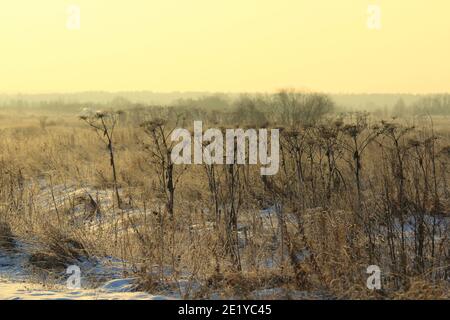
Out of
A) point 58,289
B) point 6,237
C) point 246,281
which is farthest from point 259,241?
point 6,237

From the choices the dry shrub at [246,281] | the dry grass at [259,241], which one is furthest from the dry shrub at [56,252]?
the dry shrub at [246,281]

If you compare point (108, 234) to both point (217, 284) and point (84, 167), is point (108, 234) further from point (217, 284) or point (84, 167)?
Result: point (84, 167)

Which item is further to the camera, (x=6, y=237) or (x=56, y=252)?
(x=6, y=237)

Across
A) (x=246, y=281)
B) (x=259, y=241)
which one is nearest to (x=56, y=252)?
(x=259, y=241)

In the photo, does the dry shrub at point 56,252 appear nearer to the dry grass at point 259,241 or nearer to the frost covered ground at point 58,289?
the dry grass at point 259,241

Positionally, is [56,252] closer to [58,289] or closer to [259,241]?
[58,289]

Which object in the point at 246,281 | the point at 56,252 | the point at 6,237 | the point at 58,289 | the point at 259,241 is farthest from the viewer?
the point at 6,237

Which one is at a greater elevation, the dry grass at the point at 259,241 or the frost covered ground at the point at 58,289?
the dry grass at the point at 259,241

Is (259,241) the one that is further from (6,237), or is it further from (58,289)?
(6,237)

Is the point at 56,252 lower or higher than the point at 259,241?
lower

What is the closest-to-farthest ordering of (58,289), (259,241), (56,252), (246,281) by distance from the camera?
(246,281) < (58,289) < (259,241) < (56,252)
